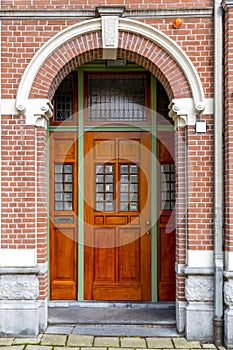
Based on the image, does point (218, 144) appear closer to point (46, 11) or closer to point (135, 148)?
point (135, 148)

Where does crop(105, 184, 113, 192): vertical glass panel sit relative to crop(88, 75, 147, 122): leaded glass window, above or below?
below

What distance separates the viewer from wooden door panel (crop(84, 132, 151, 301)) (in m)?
5.95

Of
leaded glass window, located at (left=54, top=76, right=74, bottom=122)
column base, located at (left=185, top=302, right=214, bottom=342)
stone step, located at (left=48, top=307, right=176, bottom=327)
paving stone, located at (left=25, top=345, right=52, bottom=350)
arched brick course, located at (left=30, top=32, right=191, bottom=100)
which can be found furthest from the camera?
leaded glass window, located at (left=54, top=76, right=74, bottom=122)

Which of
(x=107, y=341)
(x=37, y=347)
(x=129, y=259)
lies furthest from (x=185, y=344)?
(x=37, y=347)

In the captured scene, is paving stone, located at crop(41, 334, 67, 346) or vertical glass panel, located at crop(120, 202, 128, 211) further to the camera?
vertical glass panel, located at crop(120, 202, 128, 211)

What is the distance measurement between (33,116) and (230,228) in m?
2.66

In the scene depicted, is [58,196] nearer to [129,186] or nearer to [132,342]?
[129,186]

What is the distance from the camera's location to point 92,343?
479 cm

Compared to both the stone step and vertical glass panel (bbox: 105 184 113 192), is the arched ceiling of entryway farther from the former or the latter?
the stone step

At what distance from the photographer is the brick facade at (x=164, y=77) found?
16.3 feet

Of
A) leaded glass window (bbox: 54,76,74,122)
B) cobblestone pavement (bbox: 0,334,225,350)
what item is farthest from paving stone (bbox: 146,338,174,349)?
leaded glass window (bbox: 54,76,74,122)

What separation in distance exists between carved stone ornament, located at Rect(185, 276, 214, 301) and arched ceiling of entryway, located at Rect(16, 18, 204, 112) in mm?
2056

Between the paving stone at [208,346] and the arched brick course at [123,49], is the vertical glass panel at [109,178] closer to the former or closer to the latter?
the arched brick course at [123,49]

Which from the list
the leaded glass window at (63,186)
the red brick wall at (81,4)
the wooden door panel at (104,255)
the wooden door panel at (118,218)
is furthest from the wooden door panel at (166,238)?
the red brick wall at (81,4)
